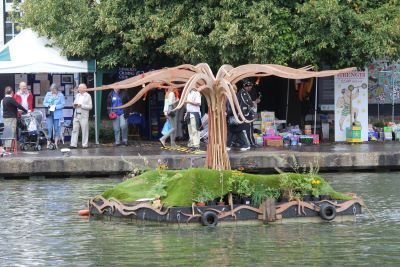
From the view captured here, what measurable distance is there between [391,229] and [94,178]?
1064 centimetres

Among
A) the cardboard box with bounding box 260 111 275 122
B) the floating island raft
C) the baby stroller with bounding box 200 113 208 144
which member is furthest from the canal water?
the cardboard box with bounding box 260 111 275 122

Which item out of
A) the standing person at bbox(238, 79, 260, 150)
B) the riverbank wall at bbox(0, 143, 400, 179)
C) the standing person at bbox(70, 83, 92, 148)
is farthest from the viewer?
the standing person at bbox(70, 83, 92, 148)

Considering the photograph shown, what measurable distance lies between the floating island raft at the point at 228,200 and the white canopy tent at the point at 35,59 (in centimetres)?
1244

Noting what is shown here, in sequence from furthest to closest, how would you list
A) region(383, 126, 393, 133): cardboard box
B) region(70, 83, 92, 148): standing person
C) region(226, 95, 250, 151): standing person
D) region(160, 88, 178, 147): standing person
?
region(383, 126, 393, 133): cardboard box
region(70, 83, 92, 148): standing person
region(160, 88, 178, 147): standing person
region(226, 95, 250, 151): standing person

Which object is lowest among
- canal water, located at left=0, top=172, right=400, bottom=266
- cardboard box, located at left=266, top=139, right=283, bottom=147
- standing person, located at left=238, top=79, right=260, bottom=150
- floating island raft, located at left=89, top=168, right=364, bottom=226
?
canal water, located at left=0, top=172, right=400, bottom=266

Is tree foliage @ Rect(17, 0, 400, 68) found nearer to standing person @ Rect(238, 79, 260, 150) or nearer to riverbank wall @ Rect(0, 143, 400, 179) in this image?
standing person @ Rect(238, 79, 260, 150)

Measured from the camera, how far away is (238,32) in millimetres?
30141

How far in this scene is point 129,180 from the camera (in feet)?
64.3

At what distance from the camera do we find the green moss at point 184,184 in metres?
18.2

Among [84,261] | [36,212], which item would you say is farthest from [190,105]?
[84,261]

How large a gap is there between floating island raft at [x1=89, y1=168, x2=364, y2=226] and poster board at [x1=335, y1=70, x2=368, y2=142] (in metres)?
13.3

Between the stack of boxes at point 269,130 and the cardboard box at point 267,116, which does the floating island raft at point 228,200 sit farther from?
the cardboard box at point 267,116

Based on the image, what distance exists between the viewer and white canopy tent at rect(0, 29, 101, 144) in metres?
30.8

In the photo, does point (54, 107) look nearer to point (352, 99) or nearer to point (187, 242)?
point (352, 99)
